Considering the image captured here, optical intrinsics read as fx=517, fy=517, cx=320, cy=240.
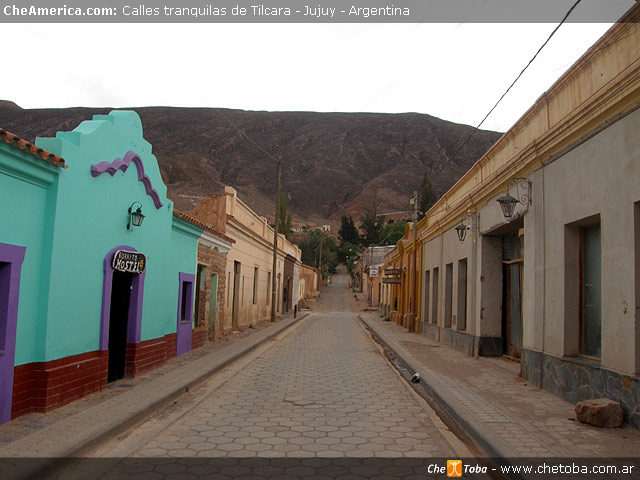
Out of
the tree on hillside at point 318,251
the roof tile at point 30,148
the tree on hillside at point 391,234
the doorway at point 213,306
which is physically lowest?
the doorway at point 213,306

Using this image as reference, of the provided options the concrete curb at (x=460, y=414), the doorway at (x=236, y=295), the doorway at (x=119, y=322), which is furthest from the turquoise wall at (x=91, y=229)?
the doorway at (x=236, y=295)

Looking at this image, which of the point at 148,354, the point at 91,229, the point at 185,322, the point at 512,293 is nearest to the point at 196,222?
the point at 185,322

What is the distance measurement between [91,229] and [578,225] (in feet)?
24.3

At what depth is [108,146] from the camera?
8.32m

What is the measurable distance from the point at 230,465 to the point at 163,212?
7.12m

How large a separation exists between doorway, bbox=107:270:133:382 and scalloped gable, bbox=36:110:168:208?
1.85 meters

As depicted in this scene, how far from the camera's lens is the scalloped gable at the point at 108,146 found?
23.5 feet

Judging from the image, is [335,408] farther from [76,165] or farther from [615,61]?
[615,61]

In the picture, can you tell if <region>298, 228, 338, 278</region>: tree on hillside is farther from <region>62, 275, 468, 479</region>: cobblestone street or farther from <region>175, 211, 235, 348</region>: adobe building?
<region>62, 275, 468, 479</region>: cobblestone street

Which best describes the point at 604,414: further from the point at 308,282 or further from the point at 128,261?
→ the point at 308,282

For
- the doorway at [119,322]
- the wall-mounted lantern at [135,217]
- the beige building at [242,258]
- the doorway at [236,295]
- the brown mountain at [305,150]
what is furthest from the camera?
the brown mountain at [305,150]

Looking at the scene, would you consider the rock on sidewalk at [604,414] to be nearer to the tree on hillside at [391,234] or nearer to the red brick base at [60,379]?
the red brick base at [60,379]

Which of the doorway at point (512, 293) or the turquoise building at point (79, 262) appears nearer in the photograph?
the turquoise building at point (79, 262)

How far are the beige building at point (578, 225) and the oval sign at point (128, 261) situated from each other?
6.83 metres
